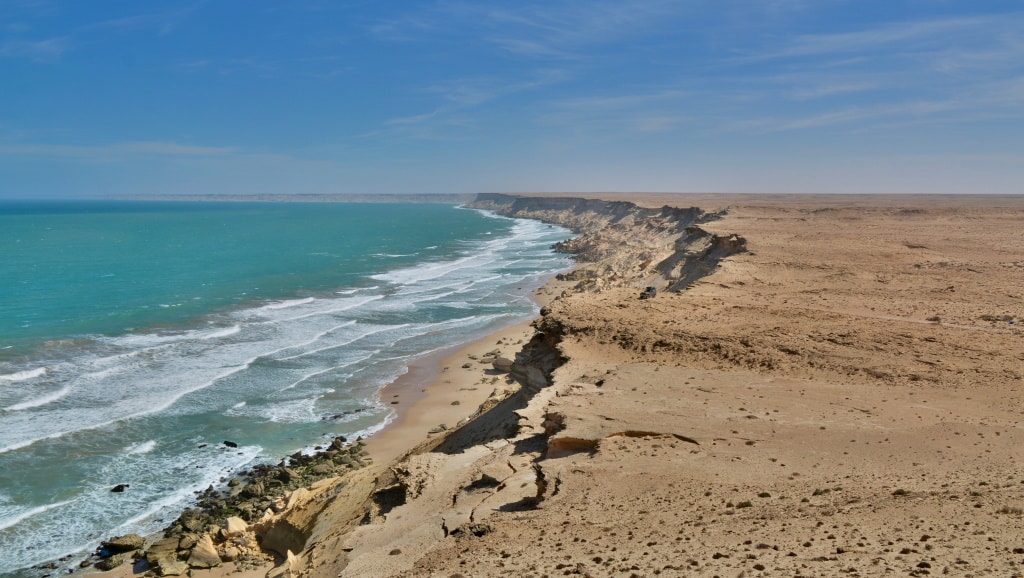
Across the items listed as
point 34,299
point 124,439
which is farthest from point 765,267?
point 34,299

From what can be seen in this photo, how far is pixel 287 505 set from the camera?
15406 millimetres

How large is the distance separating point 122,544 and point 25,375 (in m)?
16.6

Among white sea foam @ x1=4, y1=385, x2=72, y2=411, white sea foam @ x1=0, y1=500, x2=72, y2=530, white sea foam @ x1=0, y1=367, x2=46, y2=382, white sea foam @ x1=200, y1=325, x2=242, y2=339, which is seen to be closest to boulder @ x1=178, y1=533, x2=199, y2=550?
white sea foam @ x1=0, y1=500, x2=72, y2=530

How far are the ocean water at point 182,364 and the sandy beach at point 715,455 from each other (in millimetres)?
4578

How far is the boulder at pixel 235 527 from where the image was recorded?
1530cm

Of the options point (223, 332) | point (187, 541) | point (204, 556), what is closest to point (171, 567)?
point (204, 556)

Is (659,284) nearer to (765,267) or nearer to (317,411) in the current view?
(765,267)

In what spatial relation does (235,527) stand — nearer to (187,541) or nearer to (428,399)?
(187,541)

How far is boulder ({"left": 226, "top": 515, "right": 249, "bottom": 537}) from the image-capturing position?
15.3 metres

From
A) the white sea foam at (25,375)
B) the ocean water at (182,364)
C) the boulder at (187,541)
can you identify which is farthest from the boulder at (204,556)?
the white sea foam at (25,375)

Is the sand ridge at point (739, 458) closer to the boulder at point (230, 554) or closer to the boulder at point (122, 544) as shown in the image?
the boulder at point (230, 554)

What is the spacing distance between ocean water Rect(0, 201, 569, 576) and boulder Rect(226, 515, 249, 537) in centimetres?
277

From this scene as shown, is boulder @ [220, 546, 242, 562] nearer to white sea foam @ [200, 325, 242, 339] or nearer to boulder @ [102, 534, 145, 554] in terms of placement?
boulder @ [102, 534, 145, 554]

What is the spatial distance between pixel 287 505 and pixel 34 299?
132ft
